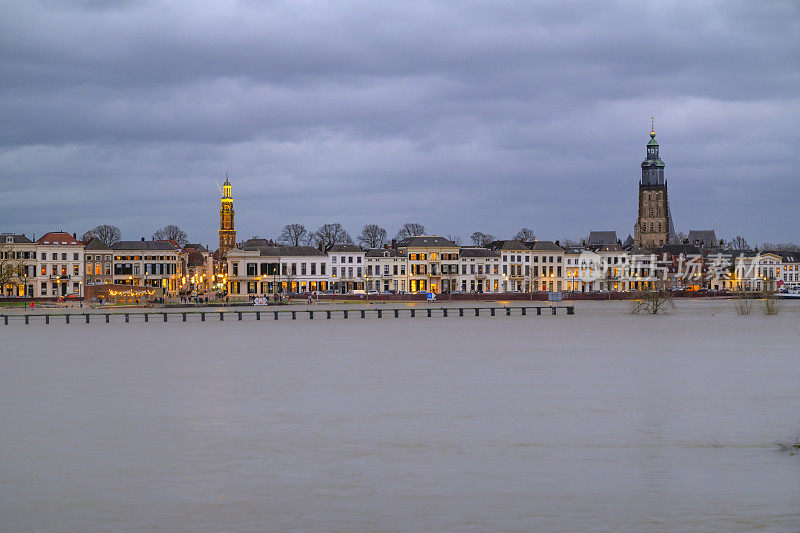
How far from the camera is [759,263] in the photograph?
180375 millimetres

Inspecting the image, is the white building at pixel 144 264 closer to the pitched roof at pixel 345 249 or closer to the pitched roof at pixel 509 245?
the pitched roof at pixel 345 249

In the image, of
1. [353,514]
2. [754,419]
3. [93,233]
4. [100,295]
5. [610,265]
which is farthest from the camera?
[93,233]

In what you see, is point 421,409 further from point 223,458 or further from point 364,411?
point 223,458

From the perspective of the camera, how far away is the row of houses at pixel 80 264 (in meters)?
130

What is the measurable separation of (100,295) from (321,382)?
9068 centimetres

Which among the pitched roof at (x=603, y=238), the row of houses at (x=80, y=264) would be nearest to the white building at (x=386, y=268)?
the row of houses at (x=80, y=264)

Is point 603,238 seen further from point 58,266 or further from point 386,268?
point 58,266

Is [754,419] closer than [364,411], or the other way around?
[754,419]

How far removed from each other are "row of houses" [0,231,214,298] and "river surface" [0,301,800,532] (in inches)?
3681

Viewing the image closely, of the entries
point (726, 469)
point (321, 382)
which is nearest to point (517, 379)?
point (321, 382)

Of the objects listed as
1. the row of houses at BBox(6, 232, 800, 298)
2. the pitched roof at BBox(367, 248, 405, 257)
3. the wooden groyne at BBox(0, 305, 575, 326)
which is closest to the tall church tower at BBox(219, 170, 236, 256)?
the row of houses at BBox(6, 232, 800, 298)

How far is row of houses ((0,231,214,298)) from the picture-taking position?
5103 inches

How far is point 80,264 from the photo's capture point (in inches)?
5315

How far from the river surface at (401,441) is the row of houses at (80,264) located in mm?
93492
